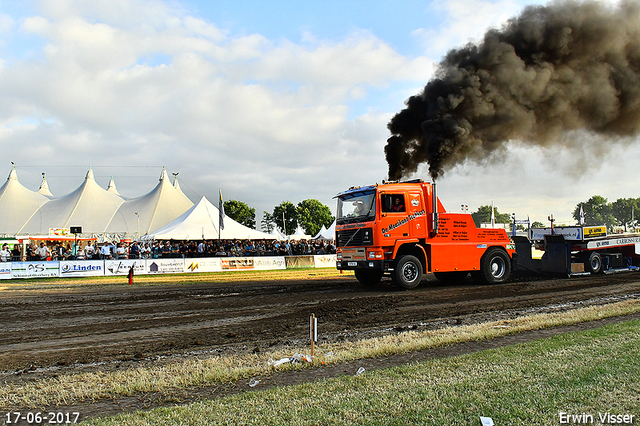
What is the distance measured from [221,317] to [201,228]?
25.0 meters

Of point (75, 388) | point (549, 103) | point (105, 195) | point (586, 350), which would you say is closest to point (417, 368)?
point (586, 350)

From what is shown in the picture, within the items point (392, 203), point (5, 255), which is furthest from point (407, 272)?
point (5, 255)

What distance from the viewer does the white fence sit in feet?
71.5

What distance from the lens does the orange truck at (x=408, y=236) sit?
13148 mm

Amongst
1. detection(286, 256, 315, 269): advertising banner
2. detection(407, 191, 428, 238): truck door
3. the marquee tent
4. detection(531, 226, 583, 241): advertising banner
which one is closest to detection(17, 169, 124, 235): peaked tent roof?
the marquee tent

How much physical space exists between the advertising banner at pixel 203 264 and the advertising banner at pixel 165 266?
320 millimetres

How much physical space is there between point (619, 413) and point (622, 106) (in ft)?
63.3

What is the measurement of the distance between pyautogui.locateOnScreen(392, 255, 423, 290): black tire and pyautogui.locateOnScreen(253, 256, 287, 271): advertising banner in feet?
49.0

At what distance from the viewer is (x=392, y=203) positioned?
13297mm

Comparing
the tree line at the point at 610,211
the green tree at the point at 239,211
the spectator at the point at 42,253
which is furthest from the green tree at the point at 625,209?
the spectator at the point at 42,253

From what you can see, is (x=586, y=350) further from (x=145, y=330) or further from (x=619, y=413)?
(x=145, y=330)

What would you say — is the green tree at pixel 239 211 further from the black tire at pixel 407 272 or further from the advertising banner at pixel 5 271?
the black tire at pixel 407 272

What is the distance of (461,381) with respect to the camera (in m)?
4.63

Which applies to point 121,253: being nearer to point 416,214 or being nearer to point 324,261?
point 324,261
